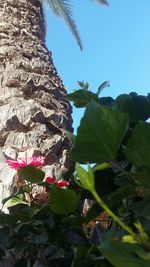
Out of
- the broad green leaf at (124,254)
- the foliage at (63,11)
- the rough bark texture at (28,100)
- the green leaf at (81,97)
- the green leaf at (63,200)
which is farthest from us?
the foliage at (63,11)

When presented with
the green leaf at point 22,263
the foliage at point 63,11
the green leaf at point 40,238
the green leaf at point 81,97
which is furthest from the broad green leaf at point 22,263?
the foliage at point 63,11

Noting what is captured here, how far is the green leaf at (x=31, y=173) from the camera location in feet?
4.87

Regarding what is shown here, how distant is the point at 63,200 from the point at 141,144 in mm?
412

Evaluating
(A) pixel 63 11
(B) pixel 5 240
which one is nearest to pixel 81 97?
(B) pixel 5 240

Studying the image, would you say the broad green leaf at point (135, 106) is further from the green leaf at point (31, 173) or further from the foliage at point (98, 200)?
the green leaf at point (31, 173)

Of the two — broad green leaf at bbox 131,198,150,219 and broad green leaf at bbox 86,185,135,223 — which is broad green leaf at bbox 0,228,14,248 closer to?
broad green leaf at bbox 86,185,135,223

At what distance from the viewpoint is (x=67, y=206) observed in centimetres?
117

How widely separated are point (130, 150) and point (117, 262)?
0.83 ft

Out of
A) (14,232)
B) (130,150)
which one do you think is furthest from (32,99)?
(130,150)

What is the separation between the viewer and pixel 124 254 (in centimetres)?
66

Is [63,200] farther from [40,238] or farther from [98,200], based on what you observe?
[98,200]

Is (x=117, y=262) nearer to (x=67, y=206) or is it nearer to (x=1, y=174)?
(x=67, y=206)

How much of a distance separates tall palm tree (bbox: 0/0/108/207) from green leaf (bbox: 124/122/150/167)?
1.82 meters

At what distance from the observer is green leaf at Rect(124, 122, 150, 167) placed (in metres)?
0.80
